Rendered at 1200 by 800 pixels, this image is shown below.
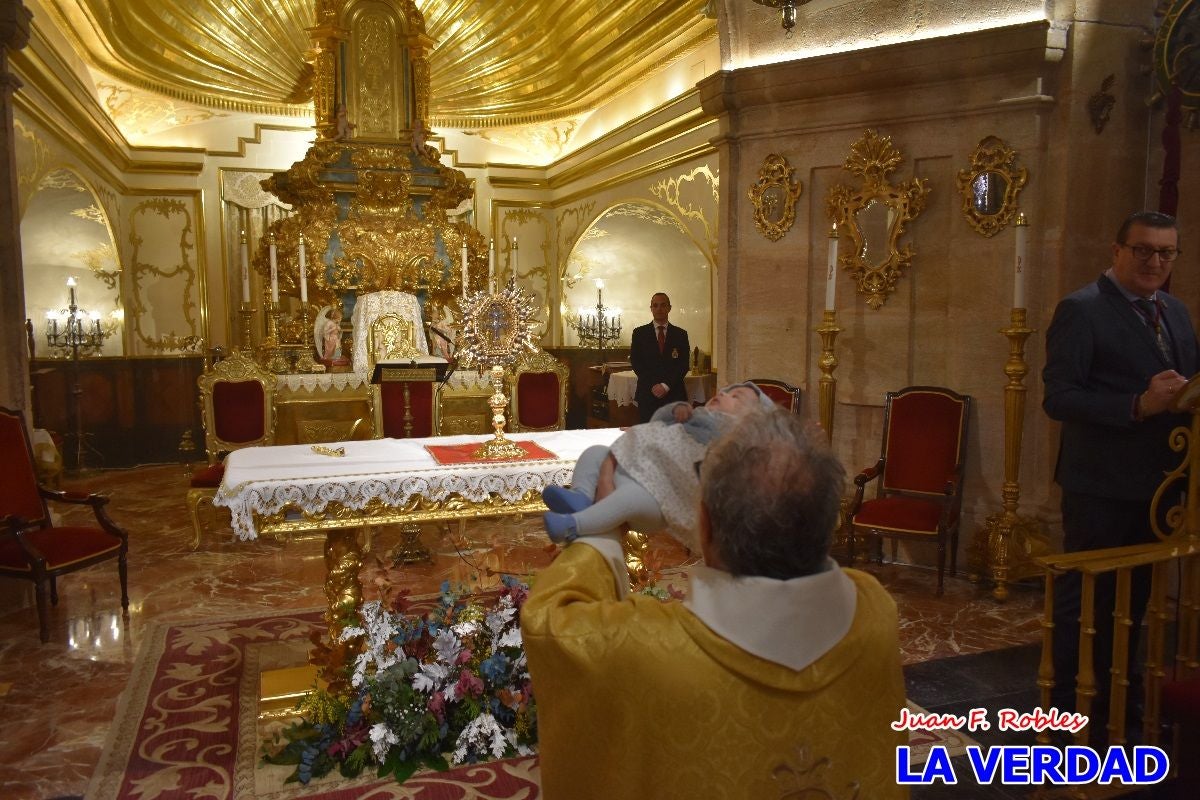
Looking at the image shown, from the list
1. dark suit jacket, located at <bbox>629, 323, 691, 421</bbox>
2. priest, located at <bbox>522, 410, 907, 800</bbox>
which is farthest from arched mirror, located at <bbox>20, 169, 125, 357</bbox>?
priest, located at <bbox>522, 410, 907, 800</bbox>

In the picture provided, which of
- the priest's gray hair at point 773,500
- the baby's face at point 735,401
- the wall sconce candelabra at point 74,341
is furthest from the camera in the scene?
the wall sconce candelabra at point 74,341

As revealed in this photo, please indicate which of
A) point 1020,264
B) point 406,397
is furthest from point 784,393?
point 406,397

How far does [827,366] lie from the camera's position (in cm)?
554

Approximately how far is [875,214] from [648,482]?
463 centimetres

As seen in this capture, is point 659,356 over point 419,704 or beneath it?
over

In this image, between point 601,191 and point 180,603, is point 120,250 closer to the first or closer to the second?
point 601,191

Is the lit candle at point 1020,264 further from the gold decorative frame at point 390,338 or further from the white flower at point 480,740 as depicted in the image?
the gold decorative frame at point 390,338

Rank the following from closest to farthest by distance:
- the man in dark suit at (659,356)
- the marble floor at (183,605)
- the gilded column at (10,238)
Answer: the marble floor at (183,605), the gilded column at (10,238), the man in dark suit at (659,356)

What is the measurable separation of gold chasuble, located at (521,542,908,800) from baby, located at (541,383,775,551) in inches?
9.7

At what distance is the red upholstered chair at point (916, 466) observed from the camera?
16.5 ft

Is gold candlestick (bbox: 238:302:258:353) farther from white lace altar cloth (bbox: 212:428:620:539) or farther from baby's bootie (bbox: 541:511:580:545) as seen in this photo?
baby's bootie (bbox: 541:511:580:545)

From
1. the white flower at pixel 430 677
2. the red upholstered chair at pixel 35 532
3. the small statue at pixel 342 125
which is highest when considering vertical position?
the small statue at pixel 342 125

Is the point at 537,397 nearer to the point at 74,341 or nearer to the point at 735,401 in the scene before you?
the point at 735,401

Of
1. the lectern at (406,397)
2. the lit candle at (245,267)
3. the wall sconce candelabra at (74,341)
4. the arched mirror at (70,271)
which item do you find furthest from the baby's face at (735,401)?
the wall sconce candelabra at (74,341)
